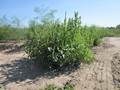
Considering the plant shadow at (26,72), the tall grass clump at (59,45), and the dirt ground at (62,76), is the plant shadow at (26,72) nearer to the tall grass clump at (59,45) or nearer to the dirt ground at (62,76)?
the dirt ground at (62,76)

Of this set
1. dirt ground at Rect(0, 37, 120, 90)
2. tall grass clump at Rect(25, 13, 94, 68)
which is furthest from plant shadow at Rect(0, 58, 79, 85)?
tall grass clump at Rect(25, 13, 94, 68)

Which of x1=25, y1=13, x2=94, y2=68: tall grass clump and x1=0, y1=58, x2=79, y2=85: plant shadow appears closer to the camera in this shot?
x1=0, y1=58, x2=79, y2=85: plant shadow

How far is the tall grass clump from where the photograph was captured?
11.0 m

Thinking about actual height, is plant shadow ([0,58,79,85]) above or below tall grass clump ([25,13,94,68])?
below

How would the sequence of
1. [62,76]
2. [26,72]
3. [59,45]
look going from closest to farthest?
[62,76], [26,72], [59,45]

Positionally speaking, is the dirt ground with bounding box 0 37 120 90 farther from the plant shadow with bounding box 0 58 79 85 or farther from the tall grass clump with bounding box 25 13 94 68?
the tall grass clump with bounding box 25 13 94 68

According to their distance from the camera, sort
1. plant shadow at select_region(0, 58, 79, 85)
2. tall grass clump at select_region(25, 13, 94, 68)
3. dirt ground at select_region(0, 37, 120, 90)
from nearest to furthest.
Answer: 1. dirt ground at select_region(0, 37, 120, 90)
2. plant shadow at select_region(0, 58, 79, 85)
3. tall grass clump at select_region(25, 13, 94, 68)

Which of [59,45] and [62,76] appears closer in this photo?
[62,76]

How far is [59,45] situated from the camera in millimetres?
11211

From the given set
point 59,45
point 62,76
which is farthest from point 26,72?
point 59,45

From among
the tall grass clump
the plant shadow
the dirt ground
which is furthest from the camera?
the tall grass clump

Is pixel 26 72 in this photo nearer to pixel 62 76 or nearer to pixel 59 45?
pixel 62 76

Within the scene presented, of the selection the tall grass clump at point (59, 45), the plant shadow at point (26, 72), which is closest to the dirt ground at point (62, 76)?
the plant shadow at point (26, 72)

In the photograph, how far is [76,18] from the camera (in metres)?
12.0
